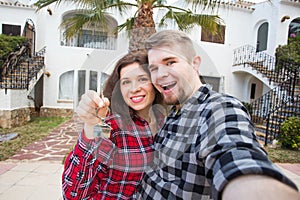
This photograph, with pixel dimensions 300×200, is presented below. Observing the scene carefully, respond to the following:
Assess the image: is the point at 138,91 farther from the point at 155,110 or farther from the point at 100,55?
the point at 100,55

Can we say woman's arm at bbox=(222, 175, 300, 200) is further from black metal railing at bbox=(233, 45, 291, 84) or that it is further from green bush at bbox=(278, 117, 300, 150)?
green bush at bbox=(278, 117, 300, 150)

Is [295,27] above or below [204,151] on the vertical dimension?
above

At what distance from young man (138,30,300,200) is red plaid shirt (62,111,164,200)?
0.07 meters

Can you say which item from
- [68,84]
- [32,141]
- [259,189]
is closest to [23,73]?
[32,141]

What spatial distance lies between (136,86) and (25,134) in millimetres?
6668

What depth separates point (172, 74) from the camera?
1.83ft

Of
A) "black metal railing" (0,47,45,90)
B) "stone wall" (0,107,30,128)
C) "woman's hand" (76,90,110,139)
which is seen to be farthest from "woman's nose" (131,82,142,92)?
"stone wall" (0,107,30,128)

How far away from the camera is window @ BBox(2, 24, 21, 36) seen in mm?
10094

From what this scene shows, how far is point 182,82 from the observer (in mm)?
587

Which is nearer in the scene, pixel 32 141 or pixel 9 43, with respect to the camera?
pixel 32 141

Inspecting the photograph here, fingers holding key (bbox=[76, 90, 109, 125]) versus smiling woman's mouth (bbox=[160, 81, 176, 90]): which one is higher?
smiling woman's mouth (bbox=[160, 81, 176, 90])

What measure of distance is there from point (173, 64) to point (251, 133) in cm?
26

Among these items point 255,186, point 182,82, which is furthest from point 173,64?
point 255,186

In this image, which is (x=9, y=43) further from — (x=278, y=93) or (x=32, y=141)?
(x=278, y=93)
